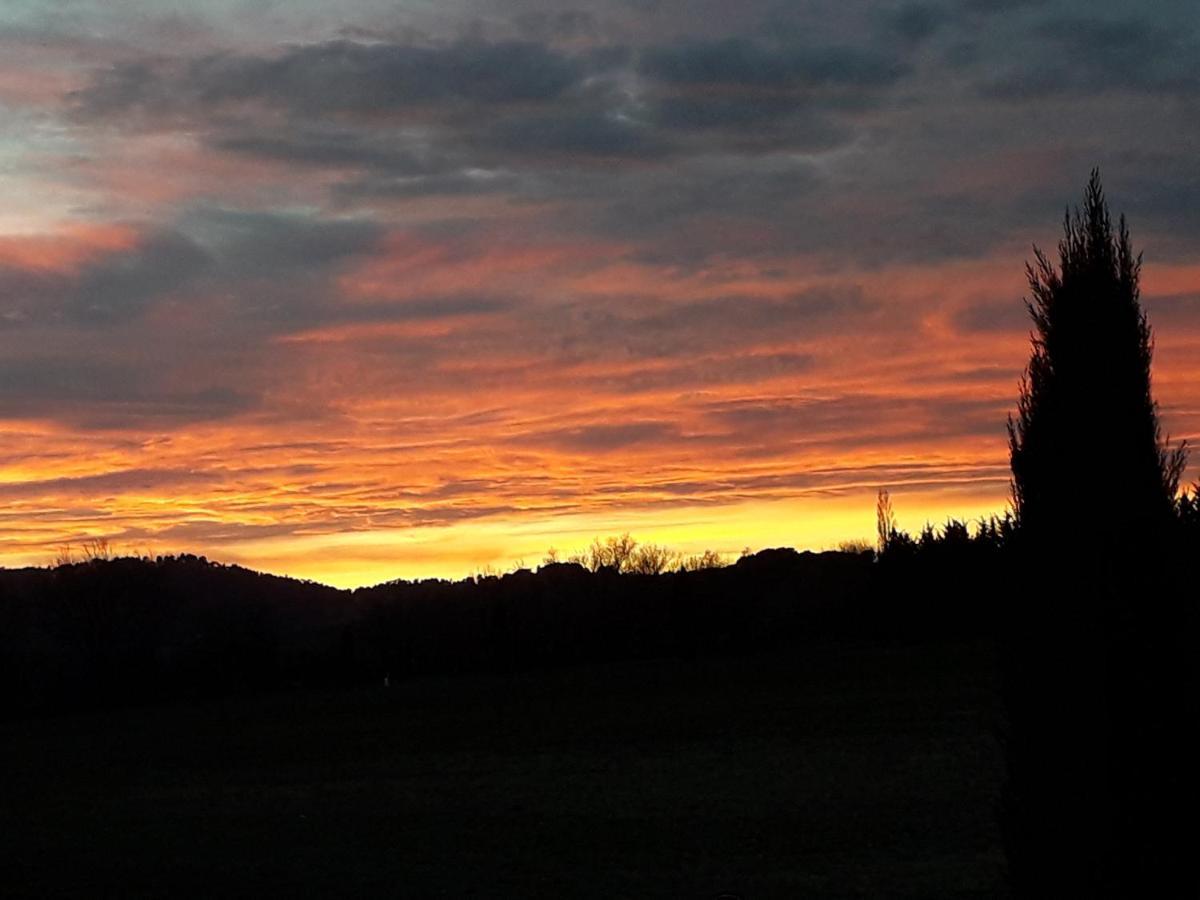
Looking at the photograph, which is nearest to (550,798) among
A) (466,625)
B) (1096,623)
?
(1096,623)

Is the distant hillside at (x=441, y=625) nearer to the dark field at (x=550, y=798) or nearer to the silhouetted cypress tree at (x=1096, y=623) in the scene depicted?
the dark field at (x=550, y=798)

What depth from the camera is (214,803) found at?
27.4m

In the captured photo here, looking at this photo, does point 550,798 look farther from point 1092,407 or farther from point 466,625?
point 466,625

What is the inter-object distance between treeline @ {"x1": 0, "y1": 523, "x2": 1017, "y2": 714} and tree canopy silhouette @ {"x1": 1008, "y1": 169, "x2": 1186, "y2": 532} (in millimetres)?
45930

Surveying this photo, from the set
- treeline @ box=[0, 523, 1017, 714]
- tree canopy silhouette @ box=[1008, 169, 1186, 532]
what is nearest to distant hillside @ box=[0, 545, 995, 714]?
treeline @ box=[0, 523, 1017, 714]

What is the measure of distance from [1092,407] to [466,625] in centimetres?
7013

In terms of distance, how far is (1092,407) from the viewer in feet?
27.2

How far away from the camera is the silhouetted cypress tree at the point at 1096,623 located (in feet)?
25.2

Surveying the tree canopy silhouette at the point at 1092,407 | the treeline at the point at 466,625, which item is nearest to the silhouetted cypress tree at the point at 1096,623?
the tree canopy silhouette at the point at 1092,407

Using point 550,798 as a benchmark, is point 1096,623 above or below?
above

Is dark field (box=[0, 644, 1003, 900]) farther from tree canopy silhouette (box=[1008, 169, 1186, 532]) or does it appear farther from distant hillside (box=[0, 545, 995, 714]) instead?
distant hillside (box=[0, 545, 995, 714])

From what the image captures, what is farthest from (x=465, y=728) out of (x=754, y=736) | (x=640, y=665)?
(x=640, y=665)

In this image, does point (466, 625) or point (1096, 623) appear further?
point (466, 625)

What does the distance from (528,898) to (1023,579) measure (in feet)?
30.9
